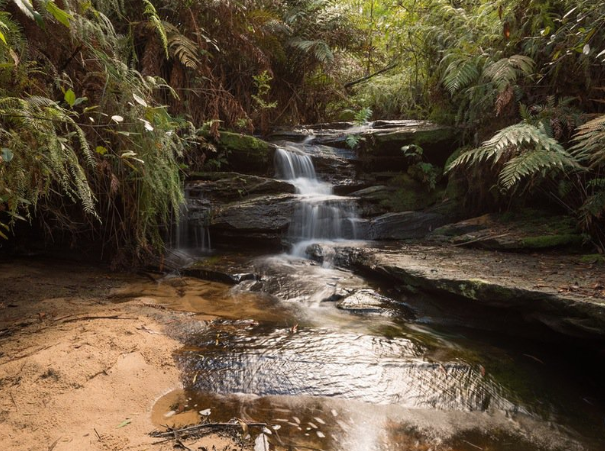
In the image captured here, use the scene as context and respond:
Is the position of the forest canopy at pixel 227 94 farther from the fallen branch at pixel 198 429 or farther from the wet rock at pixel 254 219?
the fallen branch at pixel 198 429

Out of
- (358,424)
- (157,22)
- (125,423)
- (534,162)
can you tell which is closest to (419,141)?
(534,162)

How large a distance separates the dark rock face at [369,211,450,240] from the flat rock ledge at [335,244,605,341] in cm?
94

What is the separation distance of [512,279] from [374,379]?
1633 millimetres

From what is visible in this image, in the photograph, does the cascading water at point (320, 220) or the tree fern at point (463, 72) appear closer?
the tree fern at point (463, 72)

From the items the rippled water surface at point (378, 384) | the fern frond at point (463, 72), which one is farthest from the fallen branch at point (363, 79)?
the rippled water surface at point (378, 384)

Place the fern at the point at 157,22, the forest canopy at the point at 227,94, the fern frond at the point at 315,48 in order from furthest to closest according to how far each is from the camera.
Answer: the fern frond at the point at 315,48, the fern at the point at 157,22, the forest canopy at the point at 227,94

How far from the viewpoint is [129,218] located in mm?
3799

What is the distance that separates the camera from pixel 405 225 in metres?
5.58

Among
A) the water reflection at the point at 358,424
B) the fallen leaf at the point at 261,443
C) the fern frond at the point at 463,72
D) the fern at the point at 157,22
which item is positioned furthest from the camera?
the fern frond at the point at 463,72

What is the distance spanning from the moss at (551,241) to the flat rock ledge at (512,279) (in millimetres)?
161

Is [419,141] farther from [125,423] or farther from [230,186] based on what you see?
[125,423]

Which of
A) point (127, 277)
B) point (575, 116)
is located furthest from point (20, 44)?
point (575, 116)

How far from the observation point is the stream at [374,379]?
195cm

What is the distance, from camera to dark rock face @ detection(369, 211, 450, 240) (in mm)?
5516
